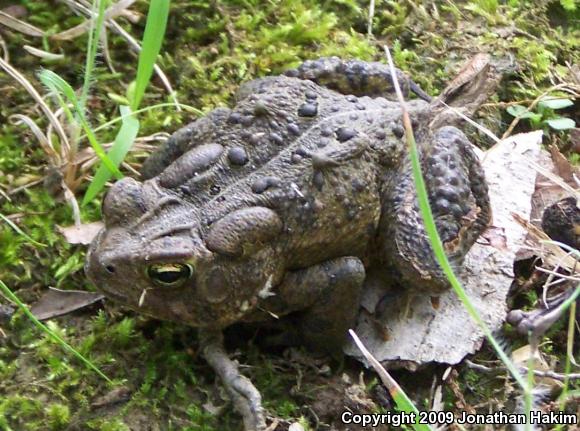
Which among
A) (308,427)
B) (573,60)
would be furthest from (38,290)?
(573,60)

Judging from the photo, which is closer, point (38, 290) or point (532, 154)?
point (38, 290)

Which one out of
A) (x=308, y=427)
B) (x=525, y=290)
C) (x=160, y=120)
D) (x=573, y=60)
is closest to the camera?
(x=308, y=427)

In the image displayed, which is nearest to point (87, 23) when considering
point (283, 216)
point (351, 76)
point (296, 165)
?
point (351, 76)

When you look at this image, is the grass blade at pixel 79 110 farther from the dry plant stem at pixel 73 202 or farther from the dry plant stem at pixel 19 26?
the dry plant stem at pixel 19 26

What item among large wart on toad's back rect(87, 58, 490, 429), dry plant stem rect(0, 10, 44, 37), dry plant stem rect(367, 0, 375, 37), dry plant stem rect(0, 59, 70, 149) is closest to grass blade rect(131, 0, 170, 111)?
large wart on toad's back rect(87, 58, 490, 429)

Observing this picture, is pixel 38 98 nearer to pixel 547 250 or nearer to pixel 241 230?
pixel 241 230

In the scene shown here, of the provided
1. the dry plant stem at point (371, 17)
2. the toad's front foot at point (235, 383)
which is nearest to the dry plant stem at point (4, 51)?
the toad's front foot at point (235, 383)

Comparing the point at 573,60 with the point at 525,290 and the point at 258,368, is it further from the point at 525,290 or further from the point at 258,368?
the point at 258,368
